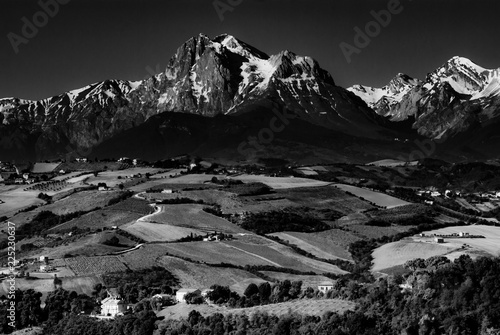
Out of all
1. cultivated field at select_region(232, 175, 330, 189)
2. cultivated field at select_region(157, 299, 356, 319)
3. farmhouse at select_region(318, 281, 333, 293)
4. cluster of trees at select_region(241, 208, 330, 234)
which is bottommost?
cultivated field at select_region(157, 299, 356, 319)

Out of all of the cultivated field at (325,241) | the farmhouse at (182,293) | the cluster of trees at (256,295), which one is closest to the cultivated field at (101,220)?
the cultivated field at (325,241)

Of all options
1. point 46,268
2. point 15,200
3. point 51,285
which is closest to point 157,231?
point 46,268

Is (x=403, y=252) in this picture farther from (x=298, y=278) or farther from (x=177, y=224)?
(x=177, y=224)

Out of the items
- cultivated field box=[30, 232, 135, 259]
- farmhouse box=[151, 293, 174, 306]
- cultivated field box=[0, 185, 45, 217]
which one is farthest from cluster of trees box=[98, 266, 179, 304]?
cultivated field box=[0, 185, 45, 217]

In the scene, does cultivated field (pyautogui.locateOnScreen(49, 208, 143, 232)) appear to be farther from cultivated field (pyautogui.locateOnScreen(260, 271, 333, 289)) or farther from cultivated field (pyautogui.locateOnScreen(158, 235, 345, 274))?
cultivated field (pyautogui.locateOnScreen(260, 271, 333, 289))

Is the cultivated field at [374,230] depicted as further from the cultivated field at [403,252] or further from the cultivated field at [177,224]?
the cultivated field at [177,224]
